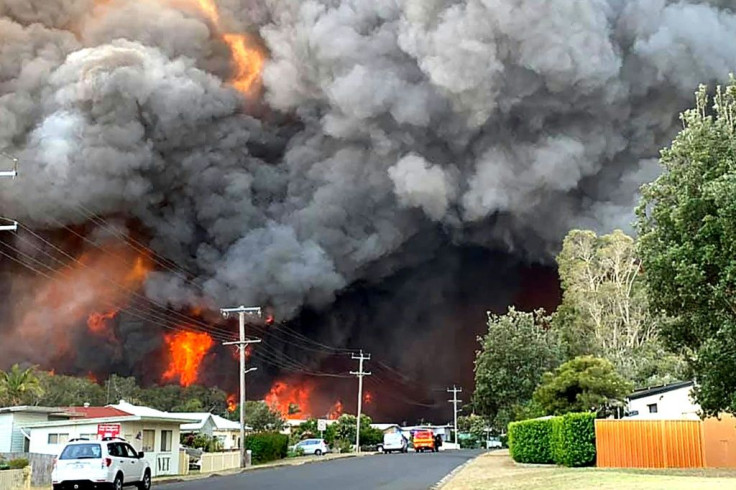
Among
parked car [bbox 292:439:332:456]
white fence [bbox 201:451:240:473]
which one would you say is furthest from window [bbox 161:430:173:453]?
parked car [bbox 292:439:332:456]

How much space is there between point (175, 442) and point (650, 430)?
24.3 metres

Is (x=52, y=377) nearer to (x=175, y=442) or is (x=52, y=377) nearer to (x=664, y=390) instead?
(x=175, y=442)

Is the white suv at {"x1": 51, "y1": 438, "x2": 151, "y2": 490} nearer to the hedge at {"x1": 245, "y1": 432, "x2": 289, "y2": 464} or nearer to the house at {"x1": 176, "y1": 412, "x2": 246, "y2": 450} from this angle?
the house at {"x1": 176, "y1": 412, "x2": 246, "y2": 450}

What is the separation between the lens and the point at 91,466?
23328mm

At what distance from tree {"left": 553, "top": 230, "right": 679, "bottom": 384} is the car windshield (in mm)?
41215

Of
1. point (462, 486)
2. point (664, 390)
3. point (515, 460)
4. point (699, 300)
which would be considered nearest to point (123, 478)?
point (462, 486)

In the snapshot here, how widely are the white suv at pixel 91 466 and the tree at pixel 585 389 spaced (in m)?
25.3

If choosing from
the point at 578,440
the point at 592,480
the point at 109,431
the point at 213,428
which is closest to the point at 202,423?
the point at 213,428

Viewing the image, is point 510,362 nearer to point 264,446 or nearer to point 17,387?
point 264,446

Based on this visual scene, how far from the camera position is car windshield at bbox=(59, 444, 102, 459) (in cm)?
2359

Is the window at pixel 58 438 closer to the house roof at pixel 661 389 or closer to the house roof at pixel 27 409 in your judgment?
the house roof at pixel 27 409

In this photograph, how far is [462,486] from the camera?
24656mm

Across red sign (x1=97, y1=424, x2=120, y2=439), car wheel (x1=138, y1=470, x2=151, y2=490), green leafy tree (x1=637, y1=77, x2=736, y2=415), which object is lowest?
car wheel (x1=138, y1=470, x2=151, y2=490)

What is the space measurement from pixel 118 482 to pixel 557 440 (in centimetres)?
1744
